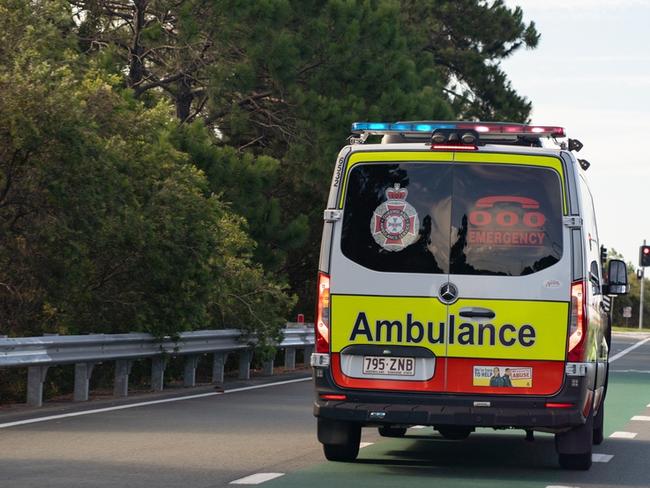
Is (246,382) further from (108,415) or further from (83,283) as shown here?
(108,415)

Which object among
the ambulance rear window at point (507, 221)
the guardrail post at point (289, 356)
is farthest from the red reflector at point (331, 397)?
the guardrail post at point (289, 356)

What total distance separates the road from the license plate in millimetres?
758

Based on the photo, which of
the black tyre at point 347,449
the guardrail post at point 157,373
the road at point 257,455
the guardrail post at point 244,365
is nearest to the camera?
the road at point 257,455

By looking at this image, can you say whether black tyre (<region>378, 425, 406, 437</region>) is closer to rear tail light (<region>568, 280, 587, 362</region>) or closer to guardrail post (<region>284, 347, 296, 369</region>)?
rear tail light (<region>568, 280, 587, 362</region>)

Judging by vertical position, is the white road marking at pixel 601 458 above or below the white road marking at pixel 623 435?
below

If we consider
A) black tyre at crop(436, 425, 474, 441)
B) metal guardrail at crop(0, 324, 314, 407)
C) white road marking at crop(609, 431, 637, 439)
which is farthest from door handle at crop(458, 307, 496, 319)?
metal guardrail at crop(0, 324, 314, 407)

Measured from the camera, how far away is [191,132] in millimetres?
31000

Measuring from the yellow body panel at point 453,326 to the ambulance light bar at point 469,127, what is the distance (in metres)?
1.37

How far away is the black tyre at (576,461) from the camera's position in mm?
12531

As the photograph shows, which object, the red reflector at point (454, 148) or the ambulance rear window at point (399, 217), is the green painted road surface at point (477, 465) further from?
the red reflector at point (454, 148)

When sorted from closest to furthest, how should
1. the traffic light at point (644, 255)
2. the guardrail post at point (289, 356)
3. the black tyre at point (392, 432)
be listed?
the black tyre at point (392, 432) < the guardrail post at point (289, 356) < the traffic light at point (644, 255)

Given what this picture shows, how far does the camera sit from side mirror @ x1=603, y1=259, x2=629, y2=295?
565 inches

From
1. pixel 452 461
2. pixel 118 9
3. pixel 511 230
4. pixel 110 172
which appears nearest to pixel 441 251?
pixel 511 230

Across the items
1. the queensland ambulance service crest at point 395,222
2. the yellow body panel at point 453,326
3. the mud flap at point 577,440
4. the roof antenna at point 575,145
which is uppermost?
the roof antenna at point 575,145
